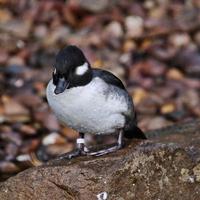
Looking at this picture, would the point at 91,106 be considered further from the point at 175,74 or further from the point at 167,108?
the point at 175,74

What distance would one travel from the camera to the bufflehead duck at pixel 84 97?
5176 millimetres

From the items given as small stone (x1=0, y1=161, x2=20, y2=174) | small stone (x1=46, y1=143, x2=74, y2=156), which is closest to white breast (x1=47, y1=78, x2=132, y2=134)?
small stone (x1=0, y1=161, x2=20, y2=174)

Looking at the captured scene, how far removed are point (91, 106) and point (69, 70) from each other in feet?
0.93

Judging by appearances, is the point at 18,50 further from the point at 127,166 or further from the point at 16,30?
the point at 127,166

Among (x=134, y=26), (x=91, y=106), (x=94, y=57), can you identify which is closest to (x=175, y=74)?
(x=94, y=57)

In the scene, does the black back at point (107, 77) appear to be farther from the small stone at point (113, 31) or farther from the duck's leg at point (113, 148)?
the small stone at point (113, 31)

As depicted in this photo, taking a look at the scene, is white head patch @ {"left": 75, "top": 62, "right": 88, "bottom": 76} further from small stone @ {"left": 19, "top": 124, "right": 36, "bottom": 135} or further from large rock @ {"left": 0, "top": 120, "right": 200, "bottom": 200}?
small stone @ {"left": 19, "top": 124, "right": 36, "bottom": 135}

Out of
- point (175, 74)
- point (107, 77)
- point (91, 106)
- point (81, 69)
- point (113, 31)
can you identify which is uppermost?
point (81, 69)

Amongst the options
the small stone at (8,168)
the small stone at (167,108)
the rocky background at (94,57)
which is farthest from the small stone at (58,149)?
the small stone at (167,108)

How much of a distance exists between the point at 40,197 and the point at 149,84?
4199mm

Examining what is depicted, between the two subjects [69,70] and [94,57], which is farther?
[94,57]

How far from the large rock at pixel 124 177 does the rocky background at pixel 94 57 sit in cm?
222

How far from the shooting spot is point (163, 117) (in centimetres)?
873

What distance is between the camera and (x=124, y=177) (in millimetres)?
5223
